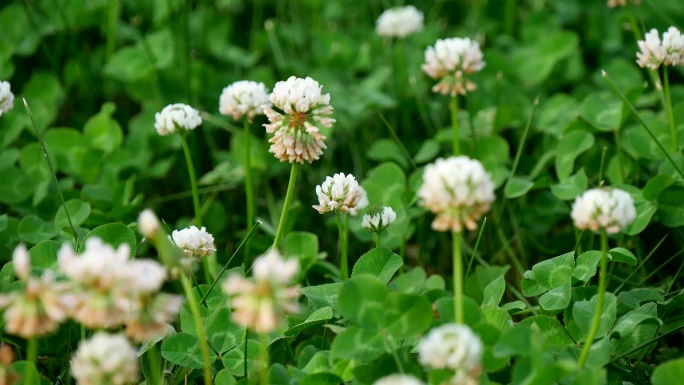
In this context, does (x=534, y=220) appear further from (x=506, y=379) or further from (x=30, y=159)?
(x=30, y=159)

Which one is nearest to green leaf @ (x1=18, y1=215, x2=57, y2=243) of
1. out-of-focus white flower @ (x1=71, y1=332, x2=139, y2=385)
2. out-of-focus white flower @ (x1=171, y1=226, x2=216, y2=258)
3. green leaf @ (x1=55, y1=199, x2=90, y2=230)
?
green leaf @ (x1=55, y1=199, x2=90, y2=230)

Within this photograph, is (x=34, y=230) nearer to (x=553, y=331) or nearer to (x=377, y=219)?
(x=377, y=219)

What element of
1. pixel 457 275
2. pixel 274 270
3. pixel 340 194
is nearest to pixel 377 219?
pixel 340 194

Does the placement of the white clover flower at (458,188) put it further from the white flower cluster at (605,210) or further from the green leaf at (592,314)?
the green leaf at (592,314)

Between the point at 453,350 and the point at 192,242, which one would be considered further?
the point at 192,242

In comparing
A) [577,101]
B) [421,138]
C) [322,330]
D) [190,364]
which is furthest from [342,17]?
[190,364]

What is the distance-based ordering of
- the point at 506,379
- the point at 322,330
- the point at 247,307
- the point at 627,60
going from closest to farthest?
1. the point at 247,307
2. the point at 506,379
3. the point at 322,330
4. the point at 627,60
